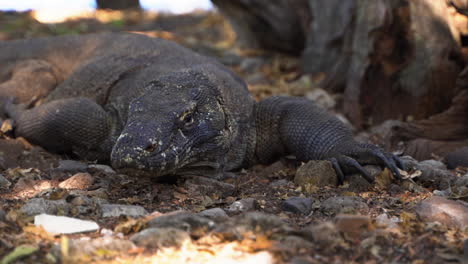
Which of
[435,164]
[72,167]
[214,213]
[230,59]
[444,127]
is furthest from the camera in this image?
[230,59]

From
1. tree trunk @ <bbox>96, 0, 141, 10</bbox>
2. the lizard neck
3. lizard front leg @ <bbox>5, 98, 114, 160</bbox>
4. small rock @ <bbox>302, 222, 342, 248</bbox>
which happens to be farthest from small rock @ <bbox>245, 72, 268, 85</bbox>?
tree trunk @ <bbox>96, 0, 141, 10</bbox>

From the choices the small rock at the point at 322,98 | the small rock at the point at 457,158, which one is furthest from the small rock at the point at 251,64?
the small rock at the point at 457,158

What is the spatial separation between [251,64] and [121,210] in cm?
604

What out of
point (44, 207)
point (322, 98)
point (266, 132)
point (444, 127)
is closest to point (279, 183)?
point (266, 132)

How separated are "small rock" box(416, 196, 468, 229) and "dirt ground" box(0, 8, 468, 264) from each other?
2 cm

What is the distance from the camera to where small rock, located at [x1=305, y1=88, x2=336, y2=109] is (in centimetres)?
714

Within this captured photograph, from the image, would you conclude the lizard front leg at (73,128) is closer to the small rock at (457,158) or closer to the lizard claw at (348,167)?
the lizard claw at (348,167)

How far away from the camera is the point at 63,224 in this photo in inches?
127

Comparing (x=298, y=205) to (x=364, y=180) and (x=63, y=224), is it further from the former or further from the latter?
(x=63, y=224)

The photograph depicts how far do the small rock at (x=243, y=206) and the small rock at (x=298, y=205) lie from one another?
19 cm

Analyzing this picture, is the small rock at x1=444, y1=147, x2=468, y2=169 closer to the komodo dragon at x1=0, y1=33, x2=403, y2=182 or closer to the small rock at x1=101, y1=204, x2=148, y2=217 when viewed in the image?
the komodo dragon at x1=0, y1=33, x2=403, y2=182

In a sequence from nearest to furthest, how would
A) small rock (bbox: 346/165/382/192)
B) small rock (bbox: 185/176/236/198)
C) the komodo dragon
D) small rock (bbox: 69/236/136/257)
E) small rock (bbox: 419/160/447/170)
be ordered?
small rock (bbox: 69/236/136/257)
the komodo dragon
small rock (bbox: 185/176/236/198)
small rock (bbox: 346/165/382/192)
small rock (bbox: 419/160/447/170)

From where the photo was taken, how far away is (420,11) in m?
6.23

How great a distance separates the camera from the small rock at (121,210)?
11.5ft
